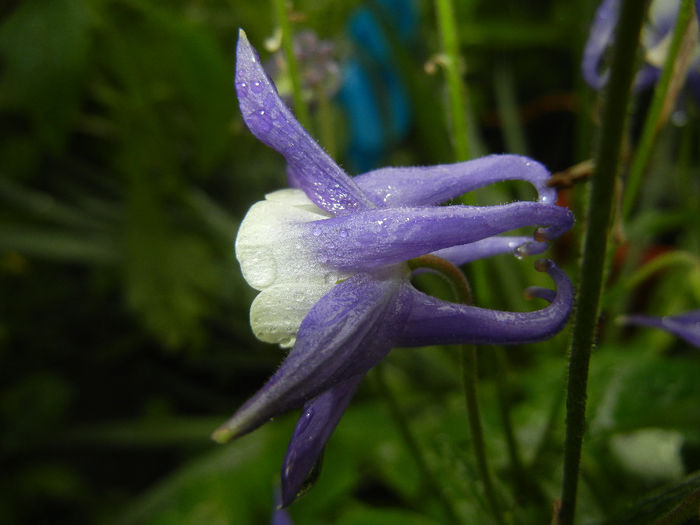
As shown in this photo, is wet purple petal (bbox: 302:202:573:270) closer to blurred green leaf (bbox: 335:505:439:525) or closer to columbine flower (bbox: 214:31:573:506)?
columbine flower (bbox: 214:31:573:506)

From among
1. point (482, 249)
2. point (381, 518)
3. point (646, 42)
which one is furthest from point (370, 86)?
point (482, 249)

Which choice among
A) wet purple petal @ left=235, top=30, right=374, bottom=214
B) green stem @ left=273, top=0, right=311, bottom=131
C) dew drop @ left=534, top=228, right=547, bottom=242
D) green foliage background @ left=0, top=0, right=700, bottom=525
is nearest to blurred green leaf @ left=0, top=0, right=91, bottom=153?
green foliage background @ left=0, top=0, right=700, bottom=525

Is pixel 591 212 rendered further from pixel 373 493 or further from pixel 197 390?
pixel 197 390

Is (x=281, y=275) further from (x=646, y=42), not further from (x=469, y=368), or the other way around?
(x=646, y=42)

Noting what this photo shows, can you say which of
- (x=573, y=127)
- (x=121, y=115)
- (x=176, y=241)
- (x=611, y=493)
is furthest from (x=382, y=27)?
(x=611, y=493)

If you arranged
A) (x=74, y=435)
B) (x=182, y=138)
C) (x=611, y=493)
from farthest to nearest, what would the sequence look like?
(x=182, y=138) < (x=74, y=435) < (x=611, y=493)

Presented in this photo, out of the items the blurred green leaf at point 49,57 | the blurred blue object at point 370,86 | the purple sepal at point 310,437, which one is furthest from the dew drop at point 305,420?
the blurred blue object at point 370,86

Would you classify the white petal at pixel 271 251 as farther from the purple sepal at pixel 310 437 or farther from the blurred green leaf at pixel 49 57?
the blurred green leaf at pixel 49 57
